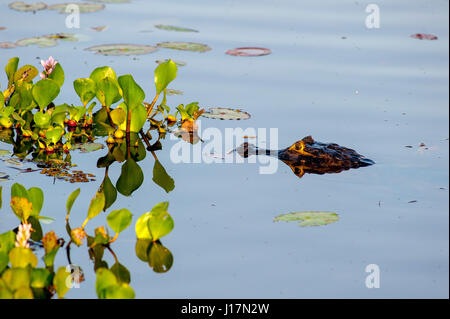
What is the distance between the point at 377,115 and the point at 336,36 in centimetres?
167

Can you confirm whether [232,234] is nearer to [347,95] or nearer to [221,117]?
[221,117]

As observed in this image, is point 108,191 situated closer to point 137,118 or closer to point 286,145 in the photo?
point 137,118

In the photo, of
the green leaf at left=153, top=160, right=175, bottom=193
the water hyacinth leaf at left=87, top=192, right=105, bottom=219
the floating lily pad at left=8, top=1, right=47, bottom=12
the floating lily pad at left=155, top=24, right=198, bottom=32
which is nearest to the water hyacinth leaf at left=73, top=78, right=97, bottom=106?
the green leaf at left=153, top=160, right=175, bottom=193

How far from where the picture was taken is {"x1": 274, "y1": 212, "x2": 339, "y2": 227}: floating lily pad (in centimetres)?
325

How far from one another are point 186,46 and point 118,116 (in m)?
1.90

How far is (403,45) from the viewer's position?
596 cm

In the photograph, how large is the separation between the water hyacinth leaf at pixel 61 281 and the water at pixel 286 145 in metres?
A: 0.17

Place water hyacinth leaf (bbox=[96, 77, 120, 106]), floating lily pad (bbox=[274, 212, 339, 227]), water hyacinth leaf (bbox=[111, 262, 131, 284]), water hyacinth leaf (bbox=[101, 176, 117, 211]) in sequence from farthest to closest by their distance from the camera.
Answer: water hyacinth leaf (bbox=[96, 77, 120, 106]), water hyacinth leaf (bbox=[101, 176, 117, 211]), floating lily pad (bbox=[274, 212, 339, 227]), water hyacinth leaf (bbox=[111, 262, 131, 284])

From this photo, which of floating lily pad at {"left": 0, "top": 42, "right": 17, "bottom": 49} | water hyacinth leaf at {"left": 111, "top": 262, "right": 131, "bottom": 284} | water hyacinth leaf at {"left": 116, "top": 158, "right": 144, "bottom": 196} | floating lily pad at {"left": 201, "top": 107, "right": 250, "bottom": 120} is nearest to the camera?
water hyacinth leaf at {"left": 111, "top": 262, "right": 131, "bottom": 284}

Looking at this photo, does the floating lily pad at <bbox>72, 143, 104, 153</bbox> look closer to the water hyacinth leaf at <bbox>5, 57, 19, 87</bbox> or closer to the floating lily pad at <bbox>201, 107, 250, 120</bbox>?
the water hyacinth leaf at <bbox>5, 57, 19, 87</bbox>

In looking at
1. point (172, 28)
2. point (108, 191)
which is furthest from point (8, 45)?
point (108, 191)

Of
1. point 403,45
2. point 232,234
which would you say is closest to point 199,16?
point 403,45

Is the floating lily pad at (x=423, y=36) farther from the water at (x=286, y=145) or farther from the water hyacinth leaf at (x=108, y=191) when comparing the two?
the water hyacinth leaf at (x=108, y=191)

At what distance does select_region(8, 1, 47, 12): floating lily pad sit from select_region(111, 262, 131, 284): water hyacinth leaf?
4.67 m
